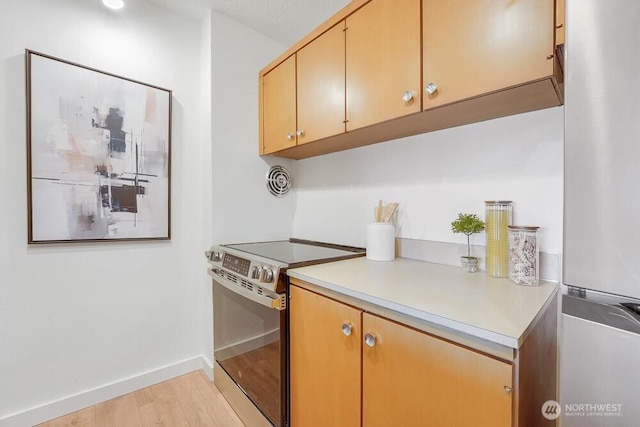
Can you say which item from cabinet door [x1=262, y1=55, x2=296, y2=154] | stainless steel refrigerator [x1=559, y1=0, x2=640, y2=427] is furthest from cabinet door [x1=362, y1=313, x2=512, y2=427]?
cabinet door [x1=262, y1=55, x2=296, y2=154]

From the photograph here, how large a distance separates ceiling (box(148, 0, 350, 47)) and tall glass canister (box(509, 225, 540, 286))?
170cm

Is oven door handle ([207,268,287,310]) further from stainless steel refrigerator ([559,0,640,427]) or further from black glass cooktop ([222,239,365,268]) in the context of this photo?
stainless steel refrigerator ([559,0,640,427])

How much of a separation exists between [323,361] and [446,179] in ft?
3.33

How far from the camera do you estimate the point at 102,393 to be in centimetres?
167

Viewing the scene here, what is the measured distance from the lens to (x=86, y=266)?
163 centimetres

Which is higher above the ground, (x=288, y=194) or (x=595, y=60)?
(x=595, y=60)

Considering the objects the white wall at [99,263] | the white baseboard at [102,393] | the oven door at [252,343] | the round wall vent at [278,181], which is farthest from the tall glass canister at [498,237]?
the white baseboard at [102,393]

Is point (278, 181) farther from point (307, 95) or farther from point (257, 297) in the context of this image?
point (257, 297)

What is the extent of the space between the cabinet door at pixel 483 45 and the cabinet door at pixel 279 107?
2.92 feet

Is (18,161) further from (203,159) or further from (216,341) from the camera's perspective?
(216,341)

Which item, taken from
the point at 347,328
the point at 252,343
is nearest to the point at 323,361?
the point at 347,328

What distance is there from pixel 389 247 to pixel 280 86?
1.28 meters

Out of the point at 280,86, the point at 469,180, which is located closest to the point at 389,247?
the point at 469,180

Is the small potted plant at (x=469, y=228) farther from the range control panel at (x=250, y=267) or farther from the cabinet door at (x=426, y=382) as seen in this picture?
the range control panel at (x=250, y=267)
